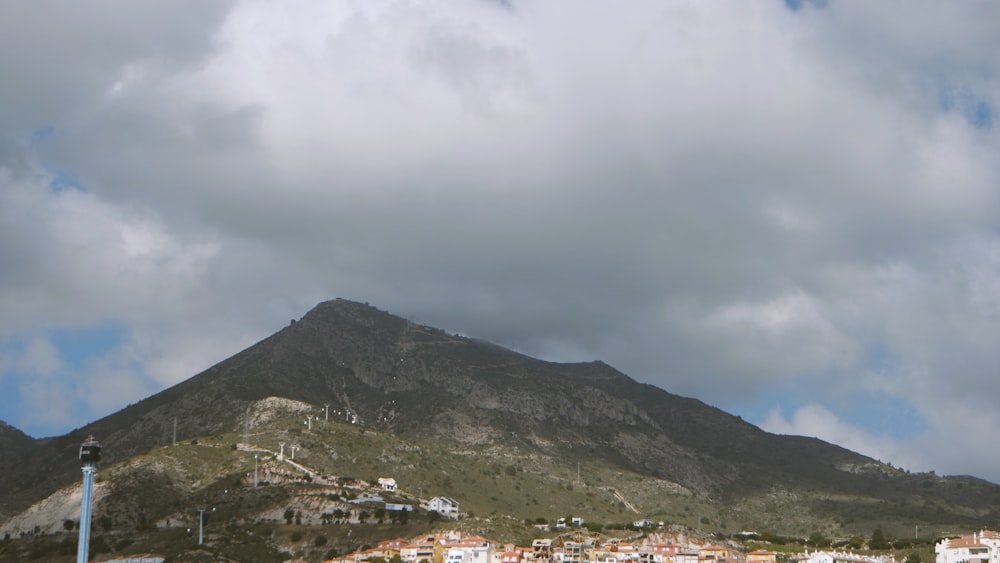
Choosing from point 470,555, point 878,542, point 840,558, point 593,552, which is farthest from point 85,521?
point 878,542

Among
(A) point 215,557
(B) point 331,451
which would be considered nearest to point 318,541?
(A) point 215,557

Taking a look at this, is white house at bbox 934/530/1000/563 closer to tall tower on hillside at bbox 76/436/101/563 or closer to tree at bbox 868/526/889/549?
tree at bbox 868/526/889/549

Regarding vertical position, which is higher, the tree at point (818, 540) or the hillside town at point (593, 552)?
the tree at point (818, 540)

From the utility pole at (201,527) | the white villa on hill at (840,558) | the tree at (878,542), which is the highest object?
the utility pole at (201,527)

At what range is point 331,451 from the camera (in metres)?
178

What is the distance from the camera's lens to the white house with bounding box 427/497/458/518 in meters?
162

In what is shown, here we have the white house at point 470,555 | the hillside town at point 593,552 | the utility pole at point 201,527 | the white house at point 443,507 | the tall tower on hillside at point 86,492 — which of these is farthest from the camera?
the white house at point 443,507

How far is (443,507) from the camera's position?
164 m

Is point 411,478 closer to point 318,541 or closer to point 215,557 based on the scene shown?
point 318,541

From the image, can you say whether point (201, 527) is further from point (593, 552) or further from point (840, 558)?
point (840, 558)

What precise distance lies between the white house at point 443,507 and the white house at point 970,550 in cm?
6155

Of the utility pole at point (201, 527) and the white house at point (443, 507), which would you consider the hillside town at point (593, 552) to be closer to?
the utility pole at point (201, 527)

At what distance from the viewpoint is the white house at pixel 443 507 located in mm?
162500

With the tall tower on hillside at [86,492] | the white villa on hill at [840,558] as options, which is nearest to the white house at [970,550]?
the white villa on hill at [840,558]
